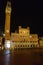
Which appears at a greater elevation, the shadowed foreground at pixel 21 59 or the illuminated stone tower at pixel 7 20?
the illuminated stone tower at pixel 7 20

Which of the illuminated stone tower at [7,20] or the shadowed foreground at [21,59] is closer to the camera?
the shadowed foreground at [21,59]

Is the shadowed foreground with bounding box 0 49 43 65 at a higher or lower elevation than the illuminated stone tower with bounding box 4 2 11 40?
lower

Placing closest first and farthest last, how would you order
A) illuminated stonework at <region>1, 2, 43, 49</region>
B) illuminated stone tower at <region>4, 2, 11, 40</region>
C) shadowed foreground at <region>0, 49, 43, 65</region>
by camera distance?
shadowed foreground at <region>0, 49, 43, 65</region>, illuminated stonework at <region>1, 2, 43, 49</region>, illuminated stone tower at <region>4, 2, 11, 40</region>

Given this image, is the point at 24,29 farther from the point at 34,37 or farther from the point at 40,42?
the point at 40,42

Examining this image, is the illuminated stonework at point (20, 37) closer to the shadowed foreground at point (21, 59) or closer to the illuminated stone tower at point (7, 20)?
the illuminated stone tower at point (7, 20)

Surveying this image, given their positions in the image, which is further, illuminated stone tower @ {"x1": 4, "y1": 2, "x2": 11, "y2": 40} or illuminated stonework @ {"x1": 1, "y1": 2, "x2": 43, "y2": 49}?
illuminated stone tower @ {"x1": 4, "y1": 2, "x2": 11, "y2": 40}

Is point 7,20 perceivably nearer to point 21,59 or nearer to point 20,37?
point 20,37

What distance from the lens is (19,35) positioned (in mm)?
56812

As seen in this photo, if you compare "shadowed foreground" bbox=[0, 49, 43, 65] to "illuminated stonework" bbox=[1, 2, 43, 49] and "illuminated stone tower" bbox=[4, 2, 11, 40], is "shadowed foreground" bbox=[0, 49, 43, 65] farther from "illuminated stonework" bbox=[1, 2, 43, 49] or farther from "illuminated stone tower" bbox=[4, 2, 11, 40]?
"illuminated stone tower" bbox=[4, 2, 11, 40]

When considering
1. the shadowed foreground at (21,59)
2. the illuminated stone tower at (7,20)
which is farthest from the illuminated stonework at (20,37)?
the shadowed foreground at (21,59)

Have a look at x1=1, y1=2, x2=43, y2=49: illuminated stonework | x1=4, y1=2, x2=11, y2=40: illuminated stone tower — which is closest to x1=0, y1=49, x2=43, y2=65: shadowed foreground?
x1=1, y1=2, x2=43, y2=49: illuminated stonework

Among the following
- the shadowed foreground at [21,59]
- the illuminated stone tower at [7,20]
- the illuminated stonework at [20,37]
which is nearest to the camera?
the shadowed foreground at [21,59]

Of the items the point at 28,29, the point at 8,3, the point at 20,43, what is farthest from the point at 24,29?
the point at 8,3

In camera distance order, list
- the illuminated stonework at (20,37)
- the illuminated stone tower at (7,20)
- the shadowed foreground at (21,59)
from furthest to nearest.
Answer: the illuminated stone tower at (7,20), the illuminated stonework at (20,37), the shadowed foreground at (21,59)
